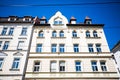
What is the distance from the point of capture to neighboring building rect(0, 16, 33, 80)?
1400cm

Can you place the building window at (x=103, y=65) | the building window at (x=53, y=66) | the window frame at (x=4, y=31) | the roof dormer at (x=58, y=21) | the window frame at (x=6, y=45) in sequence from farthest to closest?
the roof dormer at (x=58, y=21) < the window frame at (x=4, y=31) < the window frame at (x=6, y=45) < the building window at (x=103, y=65) < the building window at (x=53, y=66)

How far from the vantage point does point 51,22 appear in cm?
2008

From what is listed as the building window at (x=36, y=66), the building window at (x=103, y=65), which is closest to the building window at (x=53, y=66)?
the building window at (x=36, y=66)

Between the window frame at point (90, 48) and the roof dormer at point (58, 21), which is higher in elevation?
the roof dormer at point (58, 21)

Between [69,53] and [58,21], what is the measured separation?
7465 mm

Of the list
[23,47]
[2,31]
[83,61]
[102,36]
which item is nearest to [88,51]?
[83,61]

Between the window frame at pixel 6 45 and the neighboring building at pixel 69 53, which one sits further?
→ the window frame at pixel 6 45

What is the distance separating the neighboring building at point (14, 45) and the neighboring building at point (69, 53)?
1047 mm

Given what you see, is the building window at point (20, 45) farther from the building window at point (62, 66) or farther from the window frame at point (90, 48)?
the window frame at point (90, 48)

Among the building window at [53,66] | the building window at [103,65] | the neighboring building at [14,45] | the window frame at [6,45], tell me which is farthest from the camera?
the window frame at [6,45]

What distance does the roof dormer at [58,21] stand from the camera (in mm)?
19578

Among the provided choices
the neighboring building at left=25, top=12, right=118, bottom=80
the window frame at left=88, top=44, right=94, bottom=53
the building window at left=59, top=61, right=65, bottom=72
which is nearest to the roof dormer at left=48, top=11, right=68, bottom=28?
the neighboring building at left=25, top=12, right=118, bottom=80

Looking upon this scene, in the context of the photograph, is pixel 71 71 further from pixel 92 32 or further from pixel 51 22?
pixel 51 22

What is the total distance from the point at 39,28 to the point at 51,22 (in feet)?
8.68
